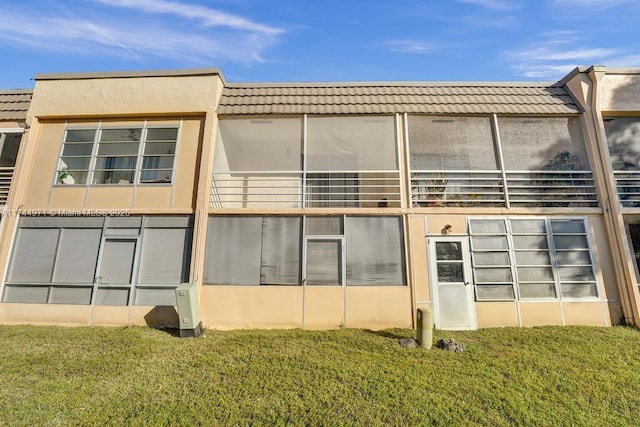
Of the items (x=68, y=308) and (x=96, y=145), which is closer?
(x=68, y=308)

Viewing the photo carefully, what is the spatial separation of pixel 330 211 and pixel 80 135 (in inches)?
325

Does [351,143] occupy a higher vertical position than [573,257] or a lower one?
higher

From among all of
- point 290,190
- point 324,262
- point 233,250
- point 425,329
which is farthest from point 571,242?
point 233,250

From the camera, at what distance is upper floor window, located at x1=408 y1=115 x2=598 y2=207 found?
7.89 meters

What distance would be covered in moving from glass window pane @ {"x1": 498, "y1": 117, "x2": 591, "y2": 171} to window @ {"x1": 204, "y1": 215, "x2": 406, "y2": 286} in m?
4.24

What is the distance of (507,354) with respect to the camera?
552cm

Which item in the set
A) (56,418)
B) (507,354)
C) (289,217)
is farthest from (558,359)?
(56,418)

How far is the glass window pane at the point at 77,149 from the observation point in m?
8.52

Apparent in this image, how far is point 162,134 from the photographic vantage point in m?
8.56

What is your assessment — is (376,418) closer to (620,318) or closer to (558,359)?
(558,359)

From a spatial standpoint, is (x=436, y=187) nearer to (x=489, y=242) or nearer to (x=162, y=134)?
(x=489, y=242)

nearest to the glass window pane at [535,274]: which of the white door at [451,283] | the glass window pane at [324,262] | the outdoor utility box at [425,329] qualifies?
the white door at [451,283]

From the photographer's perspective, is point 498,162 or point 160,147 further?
point 160,147

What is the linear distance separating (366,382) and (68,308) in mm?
7943
